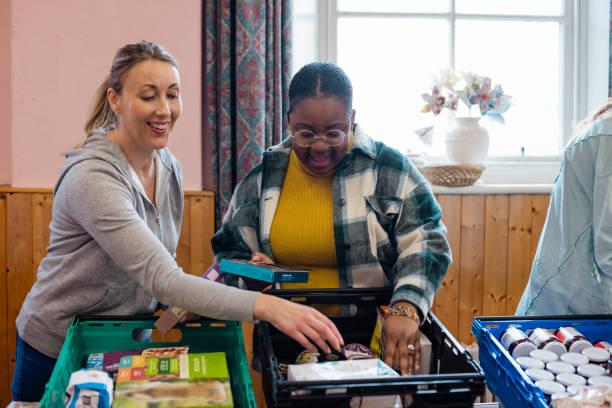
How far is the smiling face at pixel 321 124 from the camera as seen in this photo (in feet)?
4.37

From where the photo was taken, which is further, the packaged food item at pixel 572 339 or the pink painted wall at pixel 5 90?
the pink painted wall at pixel 5 90

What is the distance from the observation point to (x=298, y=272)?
1.13 meters

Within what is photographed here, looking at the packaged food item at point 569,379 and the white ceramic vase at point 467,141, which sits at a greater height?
the white ceramic vase at point 467,141

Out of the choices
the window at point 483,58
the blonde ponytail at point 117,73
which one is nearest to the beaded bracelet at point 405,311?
the blonde ponytail at point 117,73

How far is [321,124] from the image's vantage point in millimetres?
1339

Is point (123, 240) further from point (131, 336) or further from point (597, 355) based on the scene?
point (597, 355)

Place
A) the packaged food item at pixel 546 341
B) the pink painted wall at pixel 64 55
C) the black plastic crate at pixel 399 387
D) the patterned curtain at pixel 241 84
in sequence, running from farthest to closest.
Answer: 1. the patterned curtain at pixel 241 84
2. the pink painted wall at pixel 64 55
3. the packaged food item at pixel 546 341
4. the black plastic crate at pixel 399 387

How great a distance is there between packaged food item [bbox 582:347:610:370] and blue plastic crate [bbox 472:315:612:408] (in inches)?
4.9

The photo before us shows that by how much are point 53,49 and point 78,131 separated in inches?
13.8

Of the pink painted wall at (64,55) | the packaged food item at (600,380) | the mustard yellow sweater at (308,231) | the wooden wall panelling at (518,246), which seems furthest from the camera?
the wooden wall panelling at (518,246)

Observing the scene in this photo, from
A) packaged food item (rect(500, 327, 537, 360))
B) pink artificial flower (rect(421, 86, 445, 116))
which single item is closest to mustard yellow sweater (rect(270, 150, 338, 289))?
packaged food item (rect(500, 327, 537, 360))

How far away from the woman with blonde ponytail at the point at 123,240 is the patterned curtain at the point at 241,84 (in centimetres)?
85

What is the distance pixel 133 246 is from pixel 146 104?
1.47 feet

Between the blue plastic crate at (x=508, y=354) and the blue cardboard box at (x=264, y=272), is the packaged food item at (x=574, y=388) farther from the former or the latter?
the blue cardboard box at (x=264, y=272)
